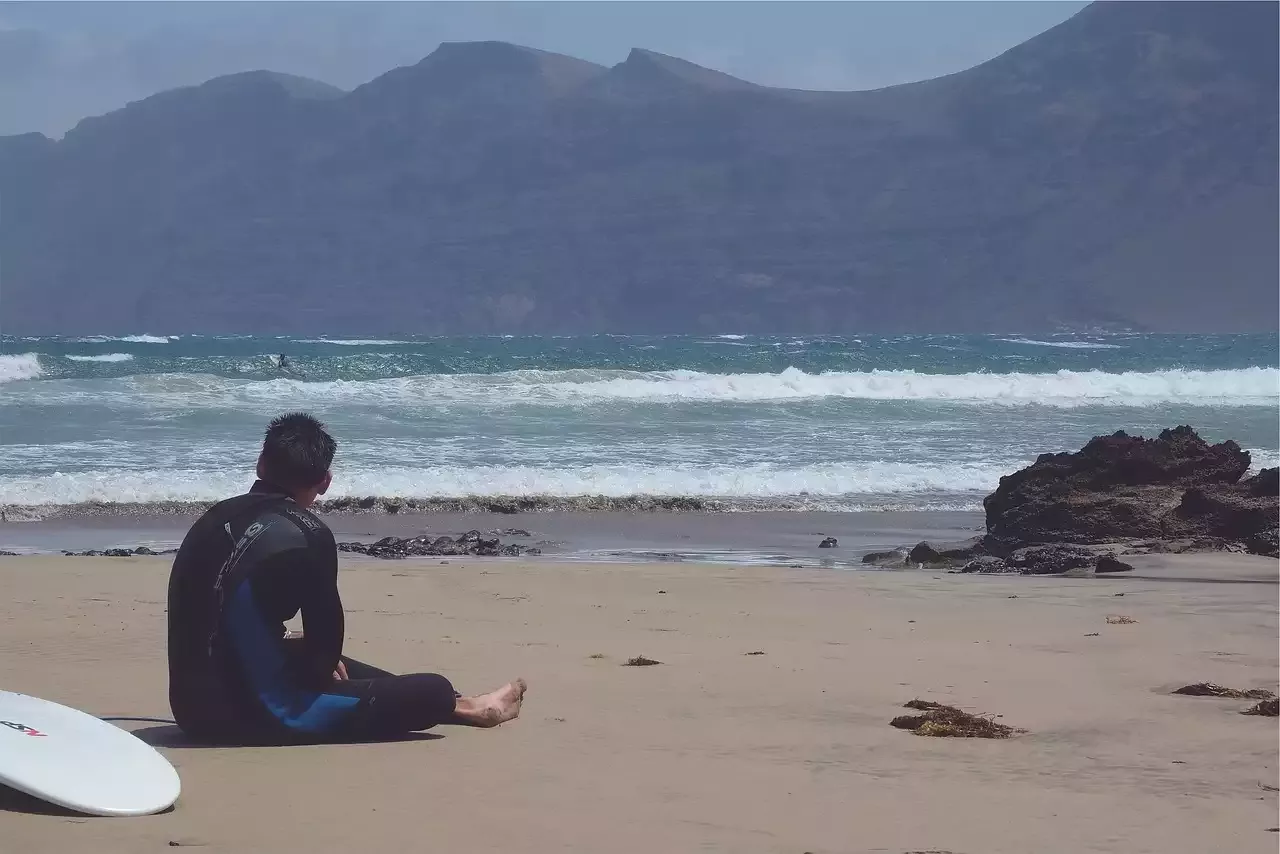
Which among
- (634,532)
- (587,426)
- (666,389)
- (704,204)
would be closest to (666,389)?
(666,389)

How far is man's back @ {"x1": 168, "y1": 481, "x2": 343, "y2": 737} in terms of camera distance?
3799mm

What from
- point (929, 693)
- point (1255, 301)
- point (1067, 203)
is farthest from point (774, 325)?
point (929, 693)

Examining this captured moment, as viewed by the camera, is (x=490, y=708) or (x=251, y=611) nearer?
(x=251, y=611)

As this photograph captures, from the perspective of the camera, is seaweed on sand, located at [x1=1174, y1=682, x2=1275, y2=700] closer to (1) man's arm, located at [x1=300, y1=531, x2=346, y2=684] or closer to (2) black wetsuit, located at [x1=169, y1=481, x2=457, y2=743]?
(2) black wetsuit, located at [x1=169, y1=481, x2=457, y2=743]

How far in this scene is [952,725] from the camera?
4363 mm

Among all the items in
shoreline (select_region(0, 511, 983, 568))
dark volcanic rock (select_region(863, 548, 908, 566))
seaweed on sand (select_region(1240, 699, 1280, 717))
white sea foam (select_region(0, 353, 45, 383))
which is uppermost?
white sea foam (select_region(0, 353, 45, 383))

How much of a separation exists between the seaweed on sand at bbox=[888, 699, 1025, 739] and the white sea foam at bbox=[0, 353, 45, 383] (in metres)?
29.1

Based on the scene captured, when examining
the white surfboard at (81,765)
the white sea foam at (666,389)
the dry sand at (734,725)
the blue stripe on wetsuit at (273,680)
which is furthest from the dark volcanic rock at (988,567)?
the white sea foam at (666,389)

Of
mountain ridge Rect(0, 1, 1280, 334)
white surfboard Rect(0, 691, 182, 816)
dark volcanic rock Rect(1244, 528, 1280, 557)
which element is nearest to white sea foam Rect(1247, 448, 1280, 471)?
dark volcanic rock Rect(1244, 528, 1280, 557)

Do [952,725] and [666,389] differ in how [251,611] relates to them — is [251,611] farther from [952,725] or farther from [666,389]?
[666,389]

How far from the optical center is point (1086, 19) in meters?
159

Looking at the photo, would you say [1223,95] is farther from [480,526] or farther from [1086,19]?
[480,526]

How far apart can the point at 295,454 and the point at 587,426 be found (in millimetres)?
15379

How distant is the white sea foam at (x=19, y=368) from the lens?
30.5m
